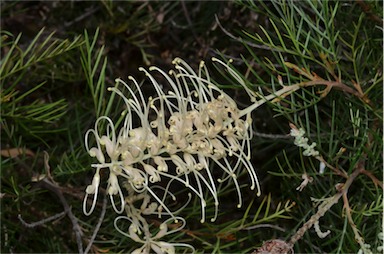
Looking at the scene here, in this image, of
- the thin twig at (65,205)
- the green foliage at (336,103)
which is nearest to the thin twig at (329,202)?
the green foliage at (336,103)

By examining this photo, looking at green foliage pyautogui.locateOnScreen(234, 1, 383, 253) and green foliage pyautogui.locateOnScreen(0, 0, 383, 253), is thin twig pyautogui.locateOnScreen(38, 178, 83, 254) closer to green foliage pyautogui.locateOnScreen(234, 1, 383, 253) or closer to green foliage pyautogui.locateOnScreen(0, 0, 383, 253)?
green foliage pyautogui.locateOnScreen(0, 0, 383, 253)

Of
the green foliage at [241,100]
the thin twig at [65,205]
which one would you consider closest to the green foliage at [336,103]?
the green foliage at [241,100]

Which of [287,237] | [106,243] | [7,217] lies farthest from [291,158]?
[7,217]

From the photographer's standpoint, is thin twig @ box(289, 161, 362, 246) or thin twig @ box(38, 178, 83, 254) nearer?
thin twig @ box(289, 161, 362, 246)

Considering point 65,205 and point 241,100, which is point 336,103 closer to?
point 241,100

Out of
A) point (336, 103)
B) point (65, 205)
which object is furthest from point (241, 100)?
point (65, 205)

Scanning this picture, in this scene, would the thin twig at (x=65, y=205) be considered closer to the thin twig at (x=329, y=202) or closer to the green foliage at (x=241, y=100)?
the green foliage at (x=241, y=100)

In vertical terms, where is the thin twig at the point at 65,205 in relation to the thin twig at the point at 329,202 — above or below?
below

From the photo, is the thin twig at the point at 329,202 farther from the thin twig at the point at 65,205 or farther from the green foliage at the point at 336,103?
the thin twig at the point at 65,205

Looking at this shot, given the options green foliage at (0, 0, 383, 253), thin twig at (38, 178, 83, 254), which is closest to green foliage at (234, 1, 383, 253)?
green foliage at (0, 0, 383, 253)

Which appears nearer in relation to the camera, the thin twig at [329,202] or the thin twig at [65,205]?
the thin twig at [329,202]

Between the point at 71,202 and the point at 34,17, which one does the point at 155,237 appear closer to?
the point at 71,202
